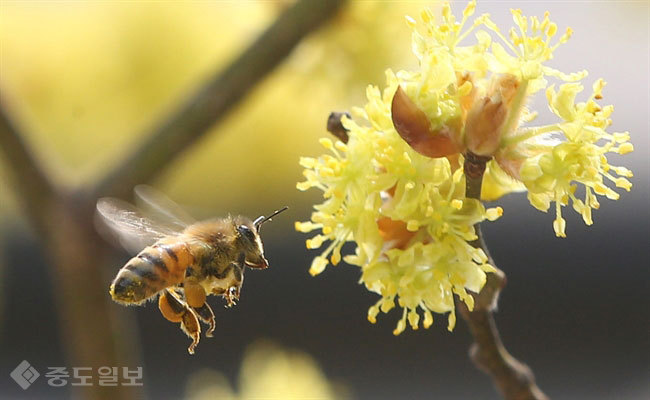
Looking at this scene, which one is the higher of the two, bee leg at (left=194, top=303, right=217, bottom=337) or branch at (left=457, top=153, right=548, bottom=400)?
bee leg at (left=194, top=303, right=217, bottom=337)

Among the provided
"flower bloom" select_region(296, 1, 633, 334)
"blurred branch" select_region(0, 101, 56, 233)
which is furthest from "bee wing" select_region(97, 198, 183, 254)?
"blurred branch" select_region(0, 101, 56, 233)

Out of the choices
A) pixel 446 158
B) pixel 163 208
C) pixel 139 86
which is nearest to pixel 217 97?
pixel 163 208

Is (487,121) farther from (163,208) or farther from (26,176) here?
(26,176)

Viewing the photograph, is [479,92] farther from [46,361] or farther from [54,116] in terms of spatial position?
[46,361]

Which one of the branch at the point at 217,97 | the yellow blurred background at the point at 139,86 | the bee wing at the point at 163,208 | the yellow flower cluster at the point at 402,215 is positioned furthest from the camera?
the yellow blurred background at the point at 139,86

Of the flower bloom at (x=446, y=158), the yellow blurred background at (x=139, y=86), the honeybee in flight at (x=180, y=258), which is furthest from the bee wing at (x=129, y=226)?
the yellow blurred background at (x=139, y=86)

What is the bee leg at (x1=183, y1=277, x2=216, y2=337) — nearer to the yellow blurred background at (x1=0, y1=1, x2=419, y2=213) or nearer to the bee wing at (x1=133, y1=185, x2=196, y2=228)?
the bee wing at (x1=133, y1=185, x2=196, y2=228)

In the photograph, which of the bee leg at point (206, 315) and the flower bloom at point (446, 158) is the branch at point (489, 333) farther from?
the bee leg at point (206, 315)

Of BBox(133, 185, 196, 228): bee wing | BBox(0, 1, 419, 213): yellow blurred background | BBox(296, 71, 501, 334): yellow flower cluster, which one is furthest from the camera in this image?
BBox(0, 1, 419, 213): yellow blurred background
